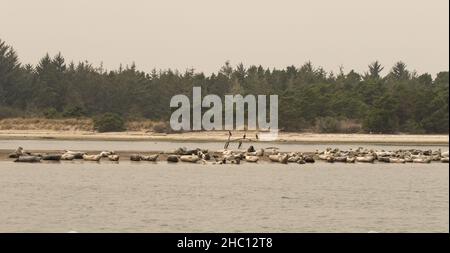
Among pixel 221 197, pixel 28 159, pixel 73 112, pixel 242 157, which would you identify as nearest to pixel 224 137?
pixel 73 112

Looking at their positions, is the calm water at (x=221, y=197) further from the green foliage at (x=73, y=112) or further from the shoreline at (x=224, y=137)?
the green foliage at (x=73, y=112)

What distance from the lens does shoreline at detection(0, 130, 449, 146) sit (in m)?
85.1

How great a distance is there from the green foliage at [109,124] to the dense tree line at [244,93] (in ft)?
28.2

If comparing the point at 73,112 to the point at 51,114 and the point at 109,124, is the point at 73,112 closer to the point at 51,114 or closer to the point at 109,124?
the point at 51,114

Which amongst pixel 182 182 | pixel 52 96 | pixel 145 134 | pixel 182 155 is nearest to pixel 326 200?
pixel 182 182

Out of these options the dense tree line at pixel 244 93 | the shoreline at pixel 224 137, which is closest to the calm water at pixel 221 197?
the shoreline at pixel 224 137

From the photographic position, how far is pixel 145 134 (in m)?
91.9

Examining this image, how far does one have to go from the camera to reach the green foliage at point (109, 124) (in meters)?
95.9

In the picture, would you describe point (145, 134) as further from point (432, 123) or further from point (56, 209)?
point (56, 209)

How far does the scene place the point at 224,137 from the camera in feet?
282

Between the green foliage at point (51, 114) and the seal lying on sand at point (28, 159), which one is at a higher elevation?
the green foliage at point (51, 114)

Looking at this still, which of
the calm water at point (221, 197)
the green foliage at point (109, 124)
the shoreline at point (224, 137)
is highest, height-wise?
the green foliage at point (109, 124)

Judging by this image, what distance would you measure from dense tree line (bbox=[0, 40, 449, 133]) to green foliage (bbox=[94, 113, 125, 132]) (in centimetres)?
858

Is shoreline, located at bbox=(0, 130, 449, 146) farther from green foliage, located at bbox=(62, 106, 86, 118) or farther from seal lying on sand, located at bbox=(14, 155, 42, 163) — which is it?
seal lying on sand, located at bbox=(14, 155, 42, 163)
